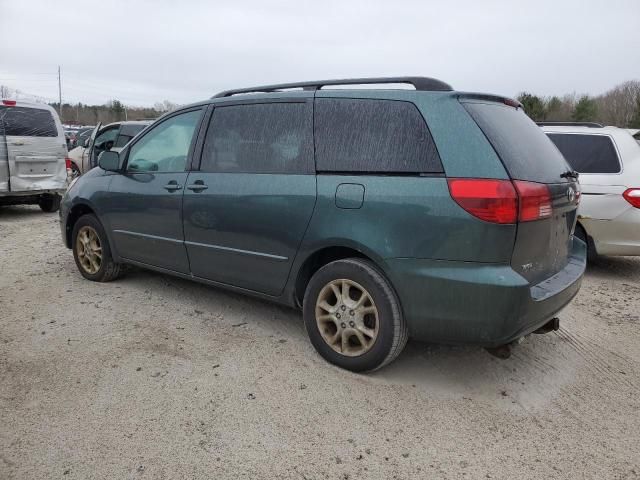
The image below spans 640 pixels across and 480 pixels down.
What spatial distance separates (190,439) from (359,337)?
1.15m

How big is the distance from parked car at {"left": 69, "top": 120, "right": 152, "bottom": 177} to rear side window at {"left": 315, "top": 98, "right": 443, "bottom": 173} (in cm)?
747

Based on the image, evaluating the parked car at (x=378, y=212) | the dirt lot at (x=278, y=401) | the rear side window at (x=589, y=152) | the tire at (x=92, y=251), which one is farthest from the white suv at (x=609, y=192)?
the tire at (x=92, y=251)

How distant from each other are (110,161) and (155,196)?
76 cm

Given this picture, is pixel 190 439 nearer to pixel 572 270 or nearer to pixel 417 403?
pixel 417 403

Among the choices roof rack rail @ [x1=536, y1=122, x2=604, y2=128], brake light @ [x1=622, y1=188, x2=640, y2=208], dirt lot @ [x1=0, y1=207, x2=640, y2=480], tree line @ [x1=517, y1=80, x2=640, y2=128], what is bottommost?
dirt lot @ [x1=0, y1=207, x2=640, y2=480]

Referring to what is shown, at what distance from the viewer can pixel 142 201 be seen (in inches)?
173

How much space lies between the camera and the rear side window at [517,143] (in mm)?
2807

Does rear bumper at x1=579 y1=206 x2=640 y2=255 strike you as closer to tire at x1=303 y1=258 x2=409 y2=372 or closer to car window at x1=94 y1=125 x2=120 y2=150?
tire at x1=303 y1=258 x2=409 y2=372

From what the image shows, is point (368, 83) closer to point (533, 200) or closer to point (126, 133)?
point (533, 200)

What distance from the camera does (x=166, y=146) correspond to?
4379mm

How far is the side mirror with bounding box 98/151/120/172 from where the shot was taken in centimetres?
466

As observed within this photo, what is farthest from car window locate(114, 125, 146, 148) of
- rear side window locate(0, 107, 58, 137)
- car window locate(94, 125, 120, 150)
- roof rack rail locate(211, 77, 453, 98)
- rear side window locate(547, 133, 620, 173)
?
rear side window locate(547, 133, 620, 173)

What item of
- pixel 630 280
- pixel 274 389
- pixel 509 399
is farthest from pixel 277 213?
pixel 630 280

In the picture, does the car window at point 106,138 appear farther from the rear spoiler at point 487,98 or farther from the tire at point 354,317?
the rear spoiler at point 487,98
